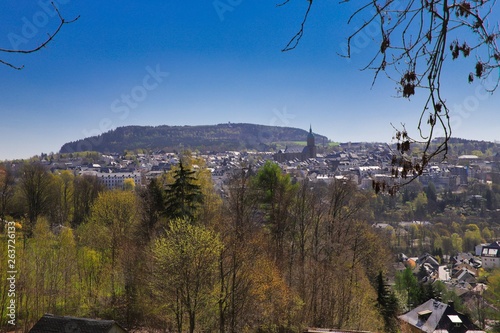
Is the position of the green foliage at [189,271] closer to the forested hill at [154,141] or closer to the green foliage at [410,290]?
the green foliage at [410,290]

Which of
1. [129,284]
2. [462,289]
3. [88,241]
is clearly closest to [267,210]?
[129,284]

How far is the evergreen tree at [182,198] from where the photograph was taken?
53.7ft

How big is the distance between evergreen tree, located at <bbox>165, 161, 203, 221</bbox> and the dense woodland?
5cm

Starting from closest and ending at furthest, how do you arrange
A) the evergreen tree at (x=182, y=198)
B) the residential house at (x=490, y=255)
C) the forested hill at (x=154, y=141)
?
1. the evergreen tree at (x=182, y=198)
2. the residential house at (x=490, y=255)
3. the forested hill at (x=154, y=141)

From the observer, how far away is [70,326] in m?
10.3

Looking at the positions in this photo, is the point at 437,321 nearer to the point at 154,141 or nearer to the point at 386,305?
the point at 386,305

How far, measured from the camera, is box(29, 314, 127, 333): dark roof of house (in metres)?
Answer: 10.2

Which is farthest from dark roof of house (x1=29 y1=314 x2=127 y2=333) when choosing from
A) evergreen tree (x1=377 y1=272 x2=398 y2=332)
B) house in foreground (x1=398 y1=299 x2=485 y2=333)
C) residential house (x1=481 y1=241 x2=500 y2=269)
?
residential house (x1=481 y1=241 x2=500 y2=269)

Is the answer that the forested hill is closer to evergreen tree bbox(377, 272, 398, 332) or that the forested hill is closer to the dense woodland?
the dense woodland

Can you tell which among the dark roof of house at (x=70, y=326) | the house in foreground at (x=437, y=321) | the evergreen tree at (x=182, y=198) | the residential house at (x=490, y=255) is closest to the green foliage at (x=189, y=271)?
the dark roof of house at (x=70, y=326)

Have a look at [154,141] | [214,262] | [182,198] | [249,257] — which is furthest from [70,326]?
[154,141]

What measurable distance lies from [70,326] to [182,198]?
7.16 m

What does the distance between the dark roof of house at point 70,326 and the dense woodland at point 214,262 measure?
1966 millimetres

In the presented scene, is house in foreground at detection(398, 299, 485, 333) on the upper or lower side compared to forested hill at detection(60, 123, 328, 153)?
lower
